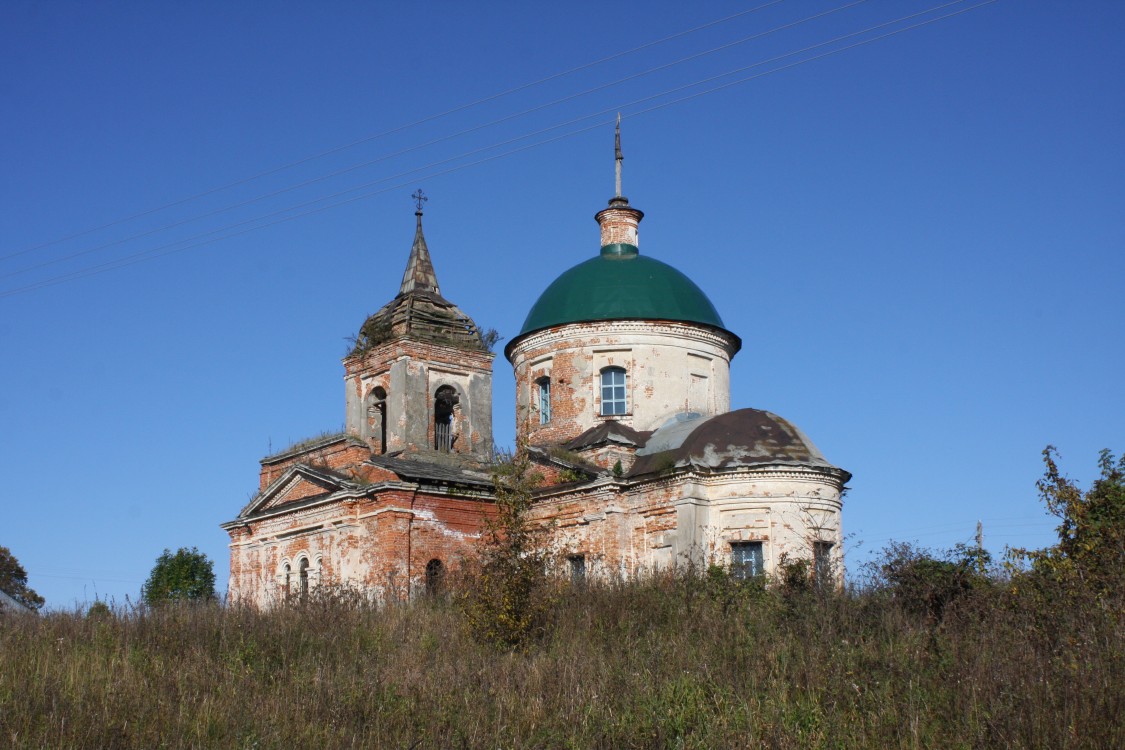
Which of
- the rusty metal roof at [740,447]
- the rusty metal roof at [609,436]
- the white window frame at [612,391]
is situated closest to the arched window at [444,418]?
the rusty metal roof at [609,436]

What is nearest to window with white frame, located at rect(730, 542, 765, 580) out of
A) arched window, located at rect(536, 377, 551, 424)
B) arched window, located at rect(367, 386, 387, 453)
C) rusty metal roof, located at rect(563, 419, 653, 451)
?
rusty metal roof, located at rect(563, 419, 653, 451)

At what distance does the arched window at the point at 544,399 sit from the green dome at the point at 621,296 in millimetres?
1138

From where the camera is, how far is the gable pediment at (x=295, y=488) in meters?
23.4

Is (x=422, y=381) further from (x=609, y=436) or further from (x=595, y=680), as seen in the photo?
(x=595, y=680)

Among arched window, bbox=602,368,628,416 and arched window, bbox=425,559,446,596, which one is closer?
arched window, bbox=425,559,446,596

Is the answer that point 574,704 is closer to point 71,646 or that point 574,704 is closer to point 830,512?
point 71,646

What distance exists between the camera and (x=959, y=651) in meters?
9.88

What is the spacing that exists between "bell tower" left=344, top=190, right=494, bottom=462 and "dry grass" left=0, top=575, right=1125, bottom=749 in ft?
38.4

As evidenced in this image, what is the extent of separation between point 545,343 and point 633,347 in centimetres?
201

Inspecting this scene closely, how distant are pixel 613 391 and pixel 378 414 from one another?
5.54 metres

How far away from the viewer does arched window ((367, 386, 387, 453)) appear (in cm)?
2564

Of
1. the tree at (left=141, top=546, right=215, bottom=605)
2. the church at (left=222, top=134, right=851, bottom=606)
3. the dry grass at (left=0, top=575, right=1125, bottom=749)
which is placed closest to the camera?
the dry grass at (left=0, top=575, right=1125, bottom=749)

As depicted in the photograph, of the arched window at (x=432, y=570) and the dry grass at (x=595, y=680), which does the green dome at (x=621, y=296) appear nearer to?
the arched window at (x=432, y=570)

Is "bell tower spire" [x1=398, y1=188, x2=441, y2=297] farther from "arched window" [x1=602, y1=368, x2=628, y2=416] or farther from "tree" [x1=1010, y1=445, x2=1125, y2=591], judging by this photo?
"tree" [x1=1010, y1=445, x2=1125, y2=591]
